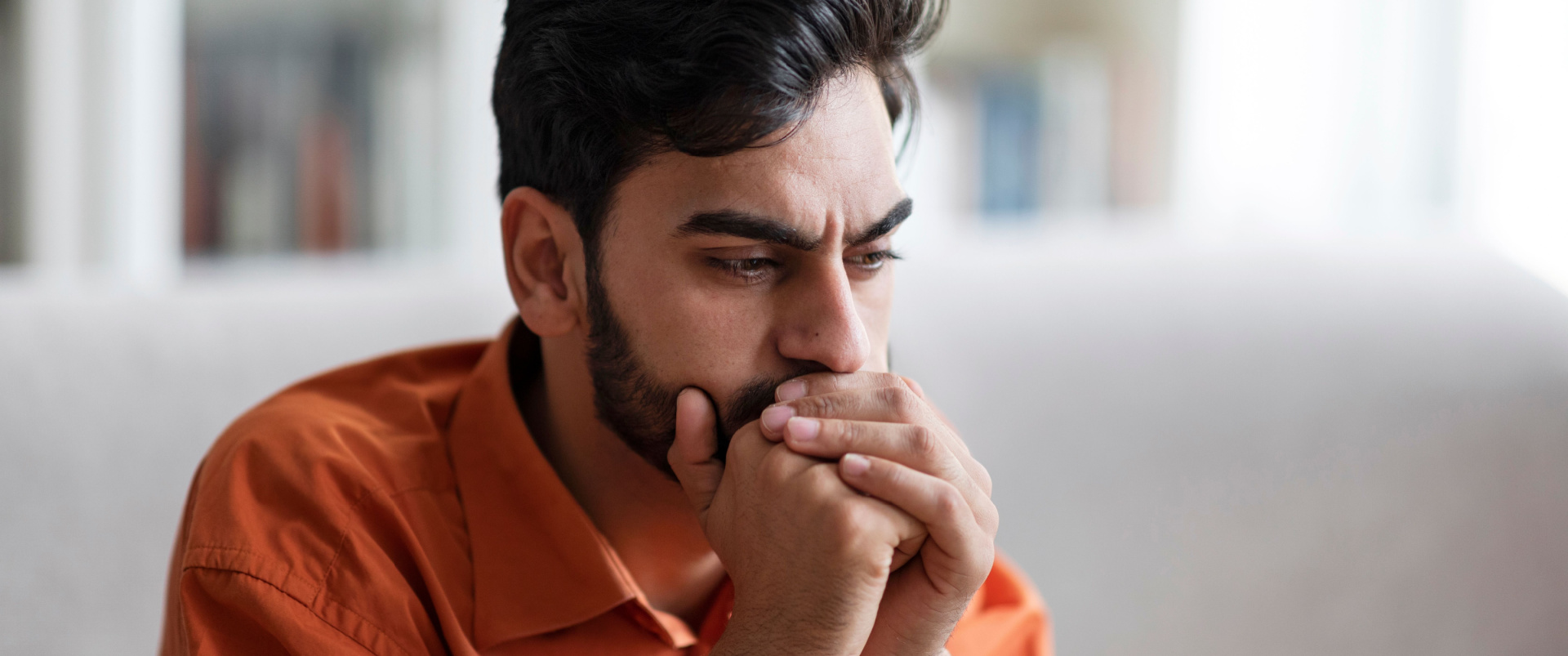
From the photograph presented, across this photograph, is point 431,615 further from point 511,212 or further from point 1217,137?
point 1217,137

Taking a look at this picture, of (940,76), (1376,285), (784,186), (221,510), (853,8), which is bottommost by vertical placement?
(221,510)

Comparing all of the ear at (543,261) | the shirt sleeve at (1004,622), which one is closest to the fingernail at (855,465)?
the ear at (543,261)

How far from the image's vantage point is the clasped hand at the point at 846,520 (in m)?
0.85

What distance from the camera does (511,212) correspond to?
3.71ft

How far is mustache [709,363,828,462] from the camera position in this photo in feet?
3.17

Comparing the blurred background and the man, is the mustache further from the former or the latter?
the blurred background

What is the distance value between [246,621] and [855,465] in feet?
1.78

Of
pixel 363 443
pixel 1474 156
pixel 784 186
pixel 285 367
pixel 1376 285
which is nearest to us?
A: pixel 784 186

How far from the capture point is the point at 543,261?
3.69 feet

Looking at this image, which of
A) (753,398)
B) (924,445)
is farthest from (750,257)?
(924,445)

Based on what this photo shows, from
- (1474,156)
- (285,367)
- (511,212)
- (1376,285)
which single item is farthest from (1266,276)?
(1474,156)

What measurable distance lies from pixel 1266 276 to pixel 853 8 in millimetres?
988

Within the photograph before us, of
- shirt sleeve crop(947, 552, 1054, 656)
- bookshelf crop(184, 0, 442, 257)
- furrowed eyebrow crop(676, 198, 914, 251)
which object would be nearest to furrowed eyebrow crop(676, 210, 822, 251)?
furrowed eyebrow crop(676, 198, 914, 251)

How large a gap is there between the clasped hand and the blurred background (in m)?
0.60
